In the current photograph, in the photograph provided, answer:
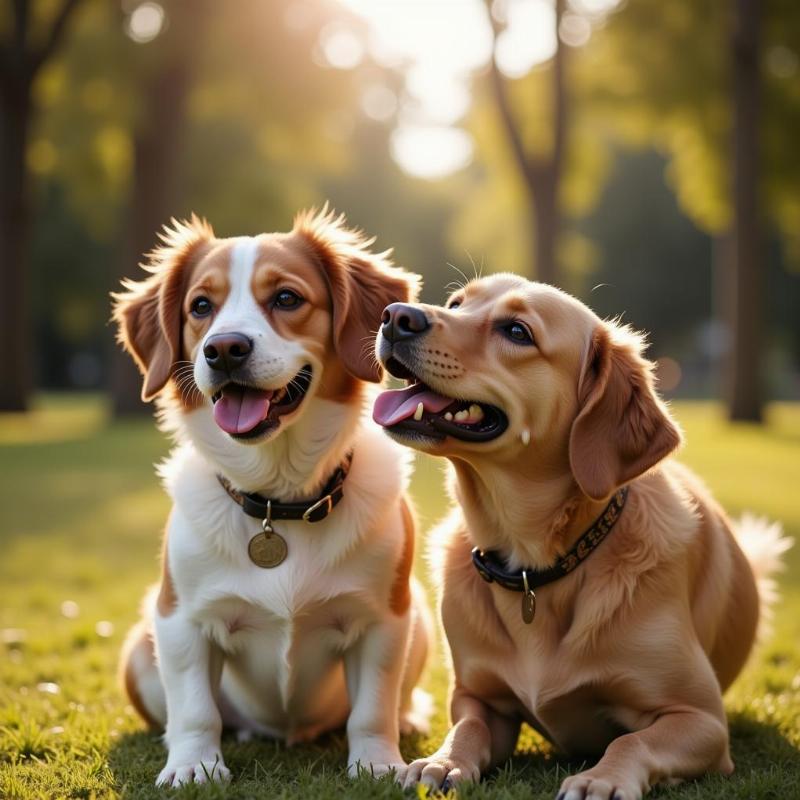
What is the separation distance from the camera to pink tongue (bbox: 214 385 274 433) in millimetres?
3404

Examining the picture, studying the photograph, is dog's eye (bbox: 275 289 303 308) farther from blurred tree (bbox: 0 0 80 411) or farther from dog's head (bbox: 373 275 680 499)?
blurred tree (bbox: 0 0 80 411)

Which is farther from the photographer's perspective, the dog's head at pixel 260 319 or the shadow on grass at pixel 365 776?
the dog's head at pixel 260 319

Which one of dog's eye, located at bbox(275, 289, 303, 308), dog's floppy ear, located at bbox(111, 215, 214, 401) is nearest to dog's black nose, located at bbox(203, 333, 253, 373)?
dog's eye, located at bbox(275, 289, 303, 308)

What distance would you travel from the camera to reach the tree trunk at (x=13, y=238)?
1677cm

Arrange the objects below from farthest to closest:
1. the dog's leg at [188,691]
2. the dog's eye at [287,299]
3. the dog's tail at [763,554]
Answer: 1. the dog's tail at [763,554]
2. the dog's eye at [287,299]
3. the dog's leg at [188,691]

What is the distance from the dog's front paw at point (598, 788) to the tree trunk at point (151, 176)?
53.5 feet

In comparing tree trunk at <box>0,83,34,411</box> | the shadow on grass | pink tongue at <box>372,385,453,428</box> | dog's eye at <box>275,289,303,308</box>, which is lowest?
tree trunk at <box>0,83,34,411</box>

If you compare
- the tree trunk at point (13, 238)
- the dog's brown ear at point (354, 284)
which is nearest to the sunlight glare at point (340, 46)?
the tree trunk at point (13, 238)

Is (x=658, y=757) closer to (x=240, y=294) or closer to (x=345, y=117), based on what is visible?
(x=240, y=294)

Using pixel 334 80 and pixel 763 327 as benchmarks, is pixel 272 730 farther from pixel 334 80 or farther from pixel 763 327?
pixel 334 80

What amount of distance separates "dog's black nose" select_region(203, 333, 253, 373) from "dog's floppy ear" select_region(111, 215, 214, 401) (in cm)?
45

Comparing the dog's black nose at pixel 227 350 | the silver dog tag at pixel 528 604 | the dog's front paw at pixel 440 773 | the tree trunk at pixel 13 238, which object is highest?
the dog's black nose at pixel 227 350

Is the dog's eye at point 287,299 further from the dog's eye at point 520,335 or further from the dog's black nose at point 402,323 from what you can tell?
the dog's eye at point 520,335

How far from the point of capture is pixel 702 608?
352cm
